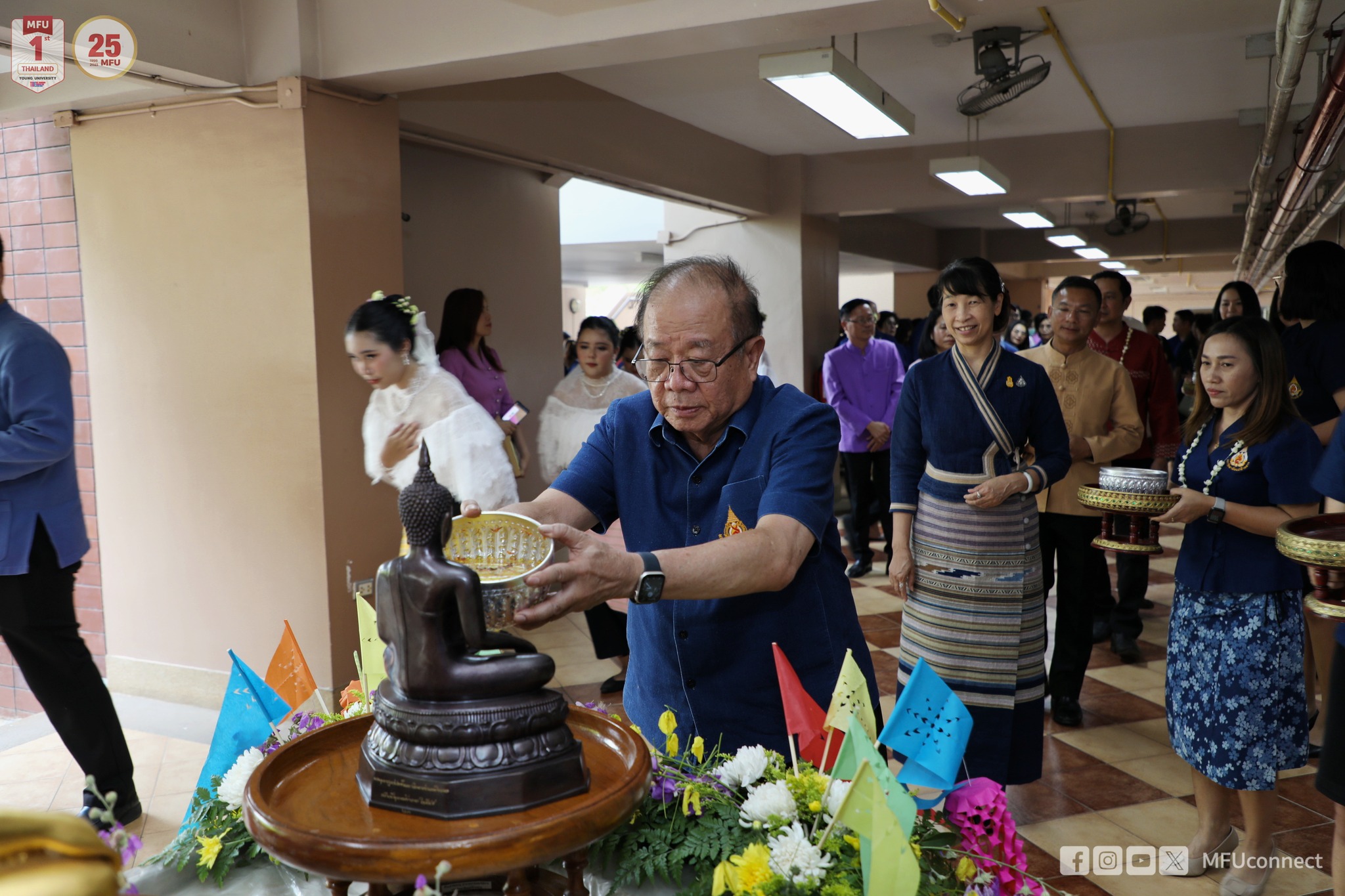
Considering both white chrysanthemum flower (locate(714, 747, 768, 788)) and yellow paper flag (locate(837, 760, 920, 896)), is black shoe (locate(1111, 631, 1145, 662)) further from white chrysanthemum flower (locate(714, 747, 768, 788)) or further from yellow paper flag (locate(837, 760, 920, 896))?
yellow paper flag (locate(837, 760, 920, 896))

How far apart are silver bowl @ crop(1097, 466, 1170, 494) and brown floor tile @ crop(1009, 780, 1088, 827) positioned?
Result: 1.05m

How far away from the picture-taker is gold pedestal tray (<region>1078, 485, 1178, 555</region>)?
2391 mm

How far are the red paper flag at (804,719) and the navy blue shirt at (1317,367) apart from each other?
2775 mm

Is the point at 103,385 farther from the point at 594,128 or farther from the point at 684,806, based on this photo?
the point at 684,806

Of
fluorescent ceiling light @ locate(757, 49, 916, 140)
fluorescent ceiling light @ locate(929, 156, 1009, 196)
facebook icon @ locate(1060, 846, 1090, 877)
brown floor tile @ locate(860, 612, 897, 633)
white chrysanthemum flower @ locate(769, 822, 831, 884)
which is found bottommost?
brown floor tile @ locate(860, 612, 897, 633)

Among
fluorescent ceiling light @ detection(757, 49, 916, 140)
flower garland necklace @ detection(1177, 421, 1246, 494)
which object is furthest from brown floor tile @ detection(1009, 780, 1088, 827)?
fluorescent ceiling light @ detection(757, 49, 916, 140)

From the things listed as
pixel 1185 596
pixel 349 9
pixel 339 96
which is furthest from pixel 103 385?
pixel 1185 596

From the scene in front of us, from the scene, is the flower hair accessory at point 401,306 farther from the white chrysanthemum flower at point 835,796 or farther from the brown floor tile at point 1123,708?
the brown floor tile at point 1123,708

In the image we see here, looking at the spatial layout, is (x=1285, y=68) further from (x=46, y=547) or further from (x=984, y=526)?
(x=46, y=547)

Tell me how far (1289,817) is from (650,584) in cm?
268

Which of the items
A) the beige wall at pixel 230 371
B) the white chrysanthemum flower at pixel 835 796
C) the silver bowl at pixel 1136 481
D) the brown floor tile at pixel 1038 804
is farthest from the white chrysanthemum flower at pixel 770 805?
the beige wall at pixel 230 371

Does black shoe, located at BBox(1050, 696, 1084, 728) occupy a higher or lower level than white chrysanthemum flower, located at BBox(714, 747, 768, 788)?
lower

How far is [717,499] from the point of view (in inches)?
61.6

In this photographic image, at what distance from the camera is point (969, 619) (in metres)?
2.70
